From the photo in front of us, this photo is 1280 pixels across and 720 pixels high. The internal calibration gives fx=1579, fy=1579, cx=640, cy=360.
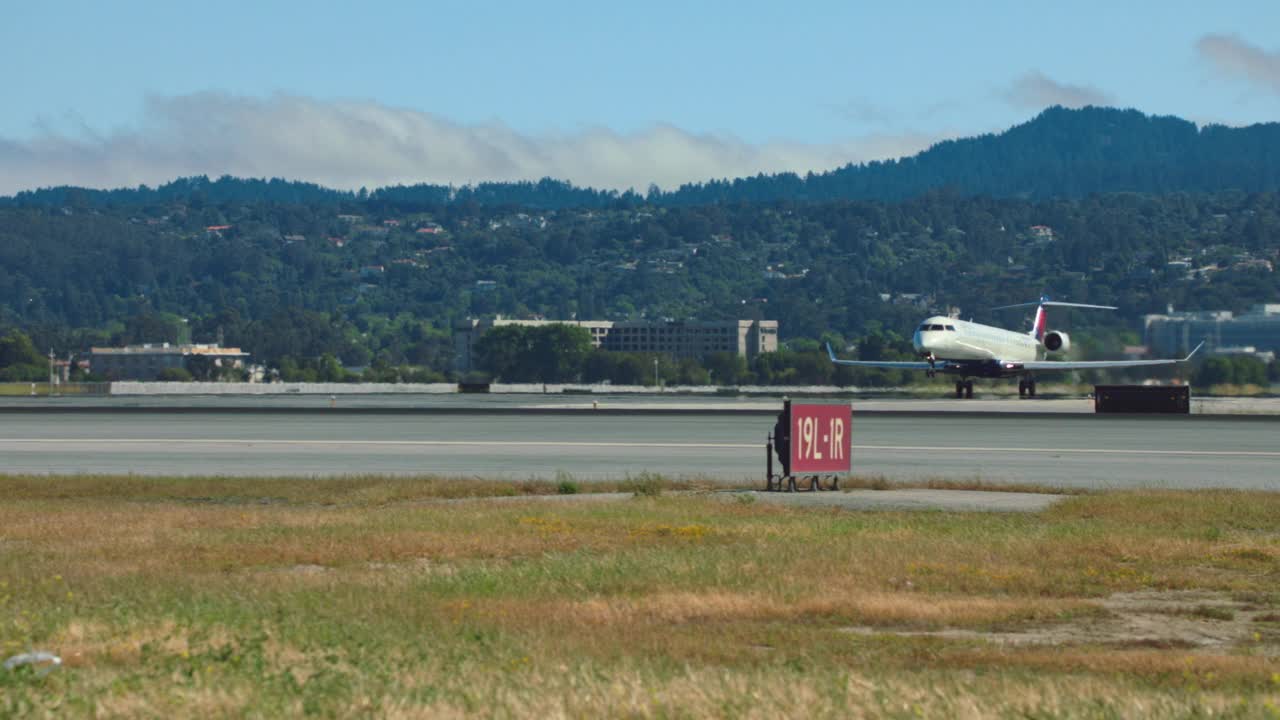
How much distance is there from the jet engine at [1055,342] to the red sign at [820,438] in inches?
3398

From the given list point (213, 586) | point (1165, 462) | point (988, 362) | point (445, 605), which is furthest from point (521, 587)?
point (988, 362)

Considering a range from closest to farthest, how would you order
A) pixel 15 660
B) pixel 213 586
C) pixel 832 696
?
pixel 832 696
pixel 15 660
pixel 213 586

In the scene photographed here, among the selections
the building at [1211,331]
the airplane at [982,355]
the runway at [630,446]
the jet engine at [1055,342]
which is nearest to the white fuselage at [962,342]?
the airplane at [982,355]

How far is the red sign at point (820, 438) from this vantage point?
37.2 m

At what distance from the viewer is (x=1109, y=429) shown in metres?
72.4

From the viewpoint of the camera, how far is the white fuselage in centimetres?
10794

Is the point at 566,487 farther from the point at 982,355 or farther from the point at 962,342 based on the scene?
the point at 982,355

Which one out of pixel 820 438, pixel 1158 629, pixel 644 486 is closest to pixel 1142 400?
pixel 820 438

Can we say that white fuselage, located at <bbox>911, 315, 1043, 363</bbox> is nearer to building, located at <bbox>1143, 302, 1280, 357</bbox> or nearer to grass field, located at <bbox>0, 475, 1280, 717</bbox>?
building, located at <bbox>1143, 302, 1280, 357</bbox>

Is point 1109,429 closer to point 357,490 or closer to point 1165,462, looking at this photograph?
point 1165,462

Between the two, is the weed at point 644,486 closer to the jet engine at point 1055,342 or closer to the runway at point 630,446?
the runway at point 630,446

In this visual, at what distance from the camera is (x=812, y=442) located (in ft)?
124

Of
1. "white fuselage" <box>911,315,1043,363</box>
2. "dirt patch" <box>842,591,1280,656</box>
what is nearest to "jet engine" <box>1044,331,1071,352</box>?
"white fuselage" <box>911,315,1043,363</box>

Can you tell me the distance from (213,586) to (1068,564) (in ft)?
39.8
